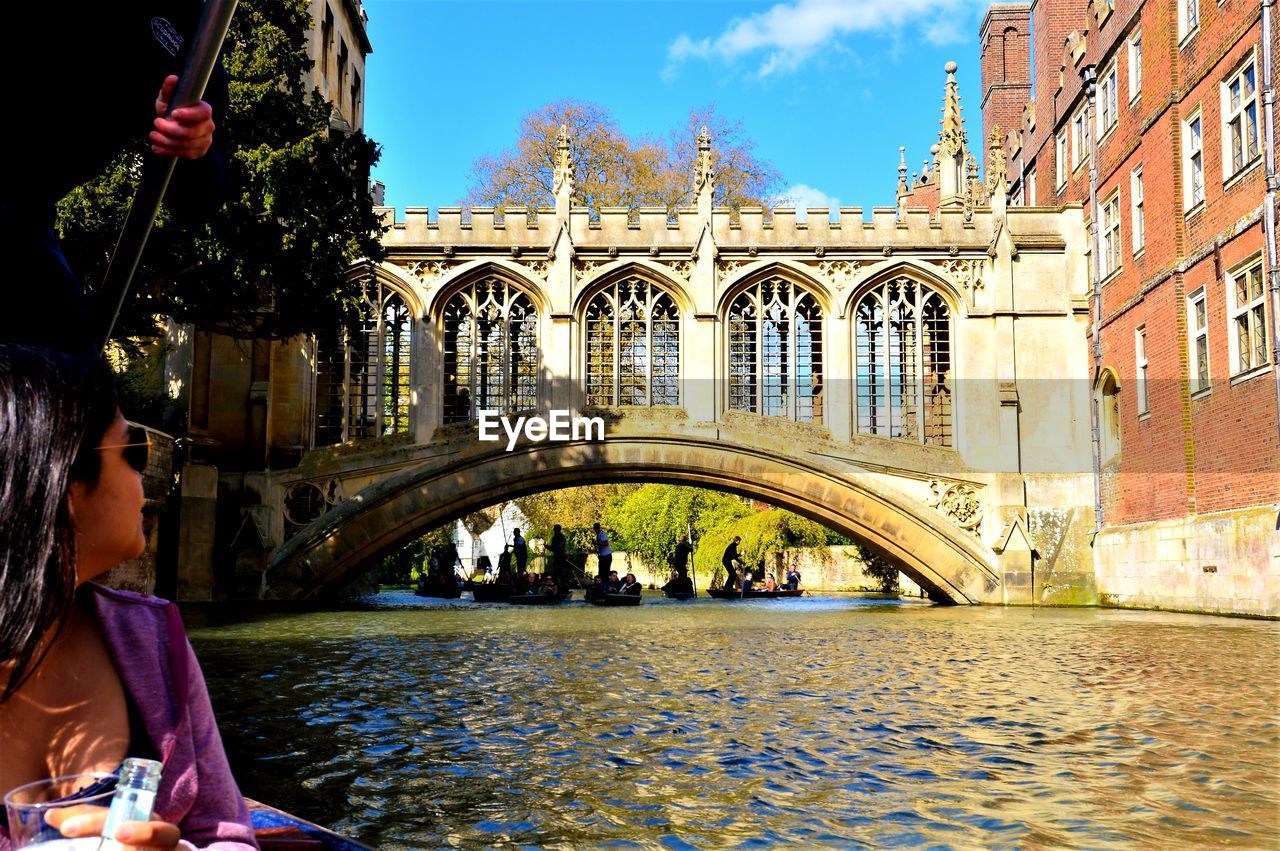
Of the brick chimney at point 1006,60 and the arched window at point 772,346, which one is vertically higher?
the brick chimney at point 1006,60

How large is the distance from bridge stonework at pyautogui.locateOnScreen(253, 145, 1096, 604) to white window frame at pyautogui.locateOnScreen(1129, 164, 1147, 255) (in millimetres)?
1891

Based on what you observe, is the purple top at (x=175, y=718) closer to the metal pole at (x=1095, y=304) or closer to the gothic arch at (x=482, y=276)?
the gothic arch at (x=482, y=276)

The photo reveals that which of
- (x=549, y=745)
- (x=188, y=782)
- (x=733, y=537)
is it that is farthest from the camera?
(x=733, y=537)

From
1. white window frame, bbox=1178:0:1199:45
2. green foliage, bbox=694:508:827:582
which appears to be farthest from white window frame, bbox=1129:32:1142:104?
green foliage, bbox=694:508:827:582

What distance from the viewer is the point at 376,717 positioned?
19.6 feet

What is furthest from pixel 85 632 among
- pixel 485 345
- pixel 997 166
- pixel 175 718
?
pixel 997 166

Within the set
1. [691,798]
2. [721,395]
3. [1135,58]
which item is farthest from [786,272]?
[691,798]

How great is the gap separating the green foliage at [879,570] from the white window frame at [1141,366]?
12584 mm

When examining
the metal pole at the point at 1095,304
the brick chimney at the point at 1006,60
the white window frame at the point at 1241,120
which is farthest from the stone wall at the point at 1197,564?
the brick chimney at the point at 1006,60

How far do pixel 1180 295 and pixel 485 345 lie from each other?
37.0 feet

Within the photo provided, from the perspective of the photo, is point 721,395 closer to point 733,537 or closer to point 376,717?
point 733,537

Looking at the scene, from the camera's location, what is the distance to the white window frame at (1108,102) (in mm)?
19156

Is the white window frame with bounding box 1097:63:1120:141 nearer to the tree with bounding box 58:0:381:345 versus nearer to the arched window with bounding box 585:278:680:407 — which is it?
the arched window with bounding box 585:278:680:407

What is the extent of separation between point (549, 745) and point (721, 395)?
49.3 ft
